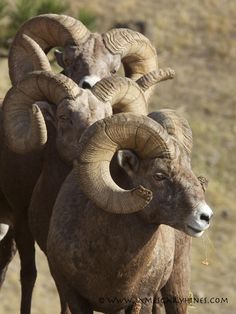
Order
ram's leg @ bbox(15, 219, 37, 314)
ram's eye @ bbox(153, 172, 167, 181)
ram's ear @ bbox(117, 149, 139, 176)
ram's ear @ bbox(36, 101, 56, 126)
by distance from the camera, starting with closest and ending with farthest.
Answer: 1. ram's eye @ bbox(153, 172, 167, 181)
2. ram's ear @ bbox(117, 149, 139, 176)
3. ram's ear @ bbox(36, 101, 56, 126)
4. ram's leg @ bbox(15, 219, 37, 314)

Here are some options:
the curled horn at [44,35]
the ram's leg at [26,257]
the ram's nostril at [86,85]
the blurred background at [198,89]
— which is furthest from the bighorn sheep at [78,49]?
the blurred background at [198,89]

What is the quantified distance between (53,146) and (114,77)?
1191mm

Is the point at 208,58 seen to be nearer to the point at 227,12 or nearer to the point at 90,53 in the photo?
the point at 227,12

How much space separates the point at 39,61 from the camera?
512 inches

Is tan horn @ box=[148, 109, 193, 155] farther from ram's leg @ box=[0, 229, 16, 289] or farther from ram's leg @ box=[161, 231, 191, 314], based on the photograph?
ram's leg @ box=[0, 229, 16, 289]

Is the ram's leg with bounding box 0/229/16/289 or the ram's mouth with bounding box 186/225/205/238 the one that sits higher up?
the ram's mouth with bounding box 186/225/205/238

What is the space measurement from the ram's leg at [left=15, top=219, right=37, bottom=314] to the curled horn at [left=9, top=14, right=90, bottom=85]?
1.59 m

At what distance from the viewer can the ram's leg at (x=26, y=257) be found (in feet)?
43.4

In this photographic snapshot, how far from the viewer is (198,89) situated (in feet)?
105

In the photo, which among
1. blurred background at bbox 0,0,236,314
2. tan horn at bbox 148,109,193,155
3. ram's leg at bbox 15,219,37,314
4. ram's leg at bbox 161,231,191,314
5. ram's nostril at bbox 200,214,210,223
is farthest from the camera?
blurred background at bbox 0,0,236,314

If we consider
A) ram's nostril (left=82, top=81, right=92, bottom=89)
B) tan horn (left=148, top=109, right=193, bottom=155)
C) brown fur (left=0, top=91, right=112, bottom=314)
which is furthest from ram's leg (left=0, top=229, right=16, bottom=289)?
tan horn (left=148, top=109, right=193, bottom=155)

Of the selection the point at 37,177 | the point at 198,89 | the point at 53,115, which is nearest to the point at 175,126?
the point at 53,115

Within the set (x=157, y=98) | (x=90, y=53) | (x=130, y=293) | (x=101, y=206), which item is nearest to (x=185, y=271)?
(x=130, y=293)

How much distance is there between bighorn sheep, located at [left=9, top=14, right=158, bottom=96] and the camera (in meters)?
13.3
